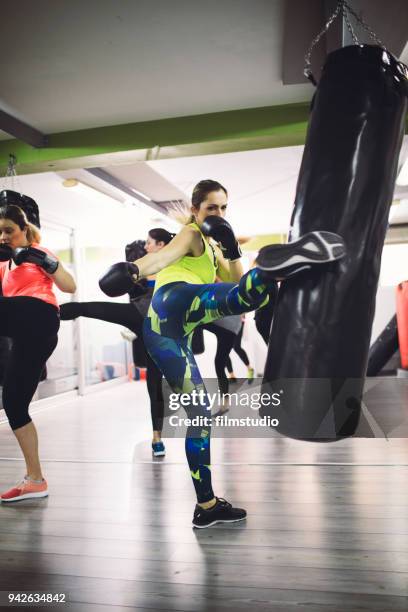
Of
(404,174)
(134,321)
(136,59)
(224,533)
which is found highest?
(136,59)

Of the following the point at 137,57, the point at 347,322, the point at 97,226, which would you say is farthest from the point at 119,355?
the point at 347,322

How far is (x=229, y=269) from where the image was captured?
214cm

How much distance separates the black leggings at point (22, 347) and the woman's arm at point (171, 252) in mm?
785

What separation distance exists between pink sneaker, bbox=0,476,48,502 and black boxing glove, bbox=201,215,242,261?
58.5 inches

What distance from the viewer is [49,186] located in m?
5.27

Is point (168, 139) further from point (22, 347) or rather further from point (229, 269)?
point (22, 347)

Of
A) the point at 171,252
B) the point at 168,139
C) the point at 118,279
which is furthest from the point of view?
the point at 168,139

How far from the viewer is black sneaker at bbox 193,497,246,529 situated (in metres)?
1.95

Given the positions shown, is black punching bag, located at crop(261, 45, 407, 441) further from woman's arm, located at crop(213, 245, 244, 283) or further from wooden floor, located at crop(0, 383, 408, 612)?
woman's arm, located at crop(213, 245, 244, 283)

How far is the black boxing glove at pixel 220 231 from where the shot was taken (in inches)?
69.9

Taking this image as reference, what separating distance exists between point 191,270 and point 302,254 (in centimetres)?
79

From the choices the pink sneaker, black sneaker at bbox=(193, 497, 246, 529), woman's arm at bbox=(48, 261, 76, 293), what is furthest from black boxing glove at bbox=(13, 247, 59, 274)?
black sneaker at bbox=(193, 497, 246, 529)

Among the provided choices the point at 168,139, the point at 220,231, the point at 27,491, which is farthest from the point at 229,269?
the point at 168,139

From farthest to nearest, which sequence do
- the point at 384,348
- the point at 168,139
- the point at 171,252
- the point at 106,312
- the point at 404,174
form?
1. the point at 384,348
2. the point at 404,174
3. the point at 168,139
4. the point at 106,312
5. the point at 171,252
